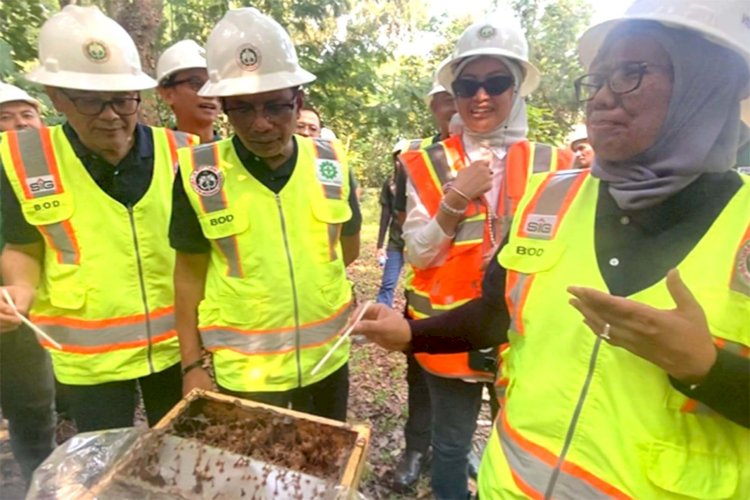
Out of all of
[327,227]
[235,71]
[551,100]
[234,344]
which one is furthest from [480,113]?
[551,100]

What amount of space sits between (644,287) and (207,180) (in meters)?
1.63

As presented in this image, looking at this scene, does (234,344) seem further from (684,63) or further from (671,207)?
(684,63)

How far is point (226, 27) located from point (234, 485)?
1.76m

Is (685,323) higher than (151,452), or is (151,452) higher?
(685,323)

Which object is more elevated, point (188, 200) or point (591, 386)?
point (188, 200)

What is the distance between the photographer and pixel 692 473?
3.49ft

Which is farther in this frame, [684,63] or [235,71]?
[235,71]

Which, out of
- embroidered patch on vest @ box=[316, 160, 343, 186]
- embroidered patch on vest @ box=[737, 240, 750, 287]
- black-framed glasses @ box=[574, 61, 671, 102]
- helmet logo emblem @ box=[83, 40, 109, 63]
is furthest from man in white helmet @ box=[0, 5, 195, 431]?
embroidered patch on vest @ box=[737, 240, 750, 287]

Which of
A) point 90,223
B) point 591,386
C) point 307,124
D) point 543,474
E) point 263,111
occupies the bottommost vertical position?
point 543,474

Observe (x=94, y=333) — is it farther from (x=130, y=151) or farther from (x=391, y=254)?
(x=391, y=254)

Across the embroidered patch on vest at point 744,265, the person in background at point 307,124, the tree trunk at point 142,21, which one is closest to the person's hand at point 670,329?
the embroidered patch on vest at point 744,265

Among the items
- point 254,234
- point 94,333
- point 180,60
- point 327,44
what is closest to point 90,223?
point 94,333

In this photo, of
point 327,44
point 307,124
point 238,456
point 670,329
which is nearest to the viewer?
Answer: point 670,329

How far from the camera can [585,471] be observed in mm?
1166
